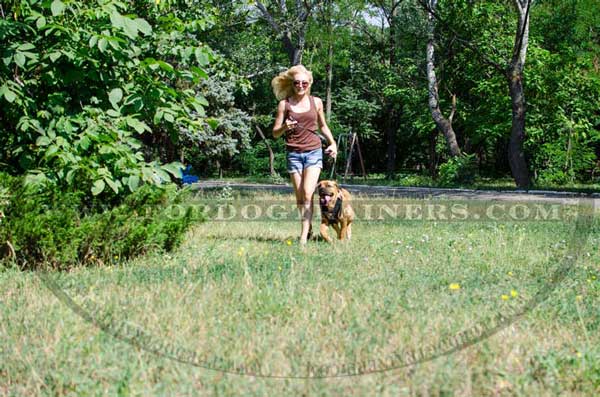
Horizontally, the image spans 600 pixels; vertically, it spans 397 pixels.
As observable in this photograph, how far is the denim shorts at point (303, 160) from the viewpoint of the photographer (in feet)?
23.6

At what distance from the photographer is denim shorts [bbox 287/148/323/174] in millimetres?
7199

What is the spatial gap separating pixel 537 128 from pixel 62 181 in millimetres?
24084

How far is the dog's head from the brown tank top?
481mm

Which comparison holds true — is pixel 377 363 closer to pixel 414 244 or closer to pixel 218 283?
pixel 218 283

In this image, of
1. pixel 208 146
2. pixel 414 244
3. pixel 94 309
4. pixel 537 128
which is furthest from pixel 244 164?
pixel 94 309

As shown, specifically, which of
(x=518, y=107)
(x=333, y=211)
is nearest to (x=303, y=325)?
(x=333, y=211)

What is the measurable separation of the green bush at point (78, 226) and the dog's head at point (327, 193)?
1742 mm

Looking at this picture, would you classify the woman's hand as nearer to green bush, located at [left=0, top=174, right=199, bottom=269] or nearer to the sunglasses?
the sunglasses

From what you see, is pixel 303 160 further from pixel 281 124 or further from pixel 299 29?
pixel 299 29

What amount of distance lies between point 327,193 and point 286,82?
4.65 feet

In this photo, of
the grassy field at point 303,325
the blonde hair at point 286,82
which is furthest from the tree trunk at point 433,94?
the grassy field at point 303,325

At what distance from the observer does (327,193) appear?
7355 mm

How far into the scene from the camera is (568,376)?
A: 3014 millimetres

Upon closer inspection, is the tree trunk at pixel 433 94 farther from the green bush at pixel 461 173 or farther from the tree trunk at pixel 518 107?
the tree trunk at pixel 518 107
